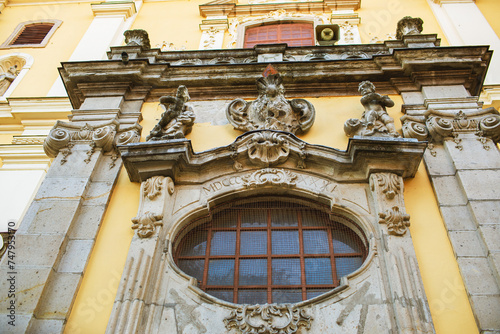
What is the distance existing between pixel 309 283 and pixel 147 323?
189cm

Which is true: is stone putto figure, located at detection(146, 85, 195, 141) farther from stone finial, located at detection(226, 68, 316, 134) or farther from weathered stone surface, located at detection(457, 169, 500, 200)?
weathered stone surface, located at detection(457, 169, 500, 200)

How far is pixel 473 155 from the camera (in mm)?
6117

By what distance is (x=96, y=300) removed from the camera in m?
5.08

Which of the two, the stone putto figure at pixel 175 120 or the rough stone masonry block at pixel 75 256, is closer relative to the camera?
the rough stone masonry block at pixel 75 256

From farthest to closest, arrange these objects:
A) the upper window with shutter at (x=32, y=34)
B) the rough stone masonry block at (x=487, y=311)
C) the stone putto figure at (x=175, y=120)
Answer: the upper window with shutter at (x=32, y=34) → the stone putto figure at (x=175, y=120) → the rough stone masonry block at (x=487, y=311)

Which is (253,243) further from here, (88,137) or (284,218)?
(88,137)

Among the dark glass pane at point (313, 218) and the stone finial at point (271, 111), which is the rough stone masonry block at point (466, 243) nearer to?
the dark glass pane at point (313, 218)

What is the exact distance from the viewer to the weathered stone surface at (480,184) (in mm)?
5602

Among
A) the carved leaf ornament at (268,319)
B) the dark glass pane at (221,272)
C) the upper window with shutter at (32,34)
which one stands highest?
the upper window with shutter at (32,34)

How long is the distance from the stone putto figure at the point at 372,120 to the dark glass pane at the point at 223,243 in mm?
2381

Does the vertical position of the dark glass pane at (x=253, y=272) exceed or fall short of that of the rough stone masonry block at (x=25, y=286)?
it exceeds it

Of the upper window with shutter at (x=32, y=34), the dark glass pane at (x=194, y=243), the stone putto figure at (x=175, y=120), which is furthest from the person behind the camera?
the upper window with shutter at (x=32, y=34)

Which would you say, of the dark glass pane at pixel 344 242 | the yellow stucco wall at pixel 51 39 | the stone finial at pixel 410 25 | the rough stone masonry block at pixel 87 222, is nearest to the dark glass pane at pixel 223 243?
the dark glass pane at pixel 344 242

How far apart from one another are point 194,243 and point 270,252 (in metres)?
1.01
